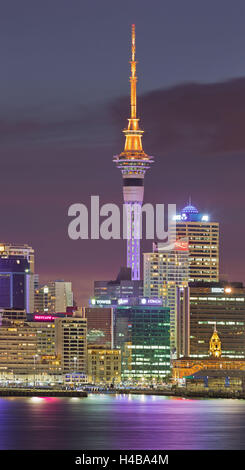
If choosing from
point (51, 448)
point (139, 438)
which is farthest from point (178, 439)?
point (51, 448)

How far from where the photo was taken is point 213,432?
195875mm

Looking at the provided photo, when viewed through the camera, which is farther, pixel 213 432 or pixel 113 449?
pixel 213 432
